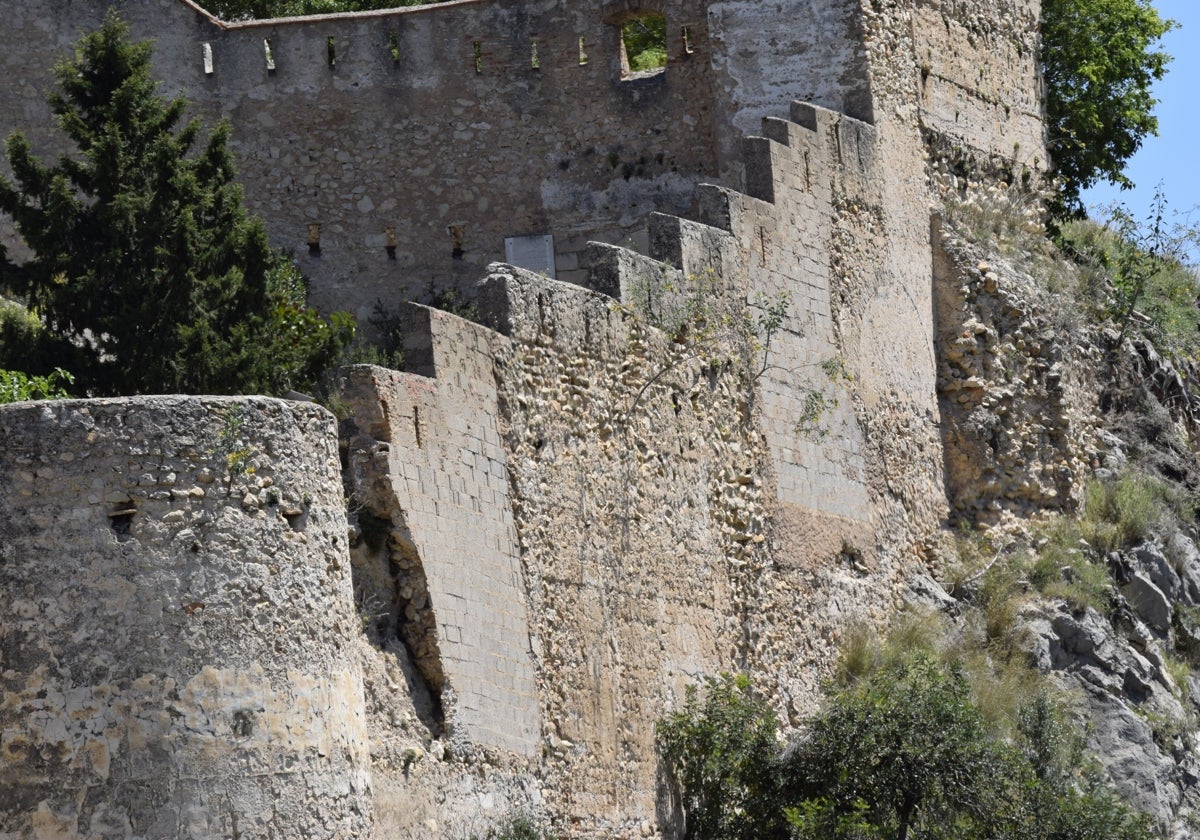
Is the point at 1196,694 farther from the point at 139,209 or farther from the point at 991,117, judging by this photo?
the point at 139,209

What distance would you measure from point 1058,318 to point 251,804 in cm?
1220

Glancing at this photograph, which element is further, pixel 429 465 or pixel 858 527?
pixel 858 527

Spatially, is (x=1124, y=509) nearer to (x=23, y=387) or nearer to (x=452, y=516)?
(x=452, y=516)

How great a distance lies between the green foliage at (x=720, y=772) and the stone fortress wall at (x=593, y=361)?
189 mm

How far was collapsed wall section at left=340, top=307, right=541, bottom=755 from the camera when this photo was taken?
15.0m

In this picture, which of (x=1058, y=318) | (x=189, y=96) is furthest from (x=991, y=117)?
(x=189, y=96)

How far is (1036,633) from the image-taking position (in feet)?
68.2

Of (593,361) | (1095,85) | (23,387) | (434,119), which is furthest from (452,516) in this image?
(1095,85)

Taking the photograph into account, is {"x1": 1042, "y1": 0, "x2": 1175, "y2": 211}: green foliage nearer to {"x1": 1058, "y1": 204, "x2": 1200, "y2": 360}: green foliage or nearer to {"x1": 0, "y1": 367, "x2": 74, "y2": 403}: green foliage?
{"x1": 1058, "y1": 204, "x2": 1200, "y2": 360}: green foliage

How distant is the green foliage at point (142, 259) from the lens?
1919 cm

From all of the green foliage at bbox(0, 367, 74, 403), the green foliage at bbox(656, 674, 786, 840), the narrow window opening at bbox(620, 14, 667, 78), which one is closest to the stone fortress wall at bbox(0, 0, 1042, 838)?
the green foliage at bbox(656, 674, 786, 840)

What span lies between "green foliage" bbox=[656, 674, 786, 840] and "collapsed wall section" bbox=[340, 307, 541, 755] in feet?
5.51

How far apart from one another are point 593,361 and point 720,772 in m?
2.68

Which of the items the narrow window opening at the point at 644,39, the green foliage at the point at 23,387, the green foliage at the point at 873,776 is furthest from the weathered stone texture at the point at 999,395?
the green foliage at the point at 23,387
